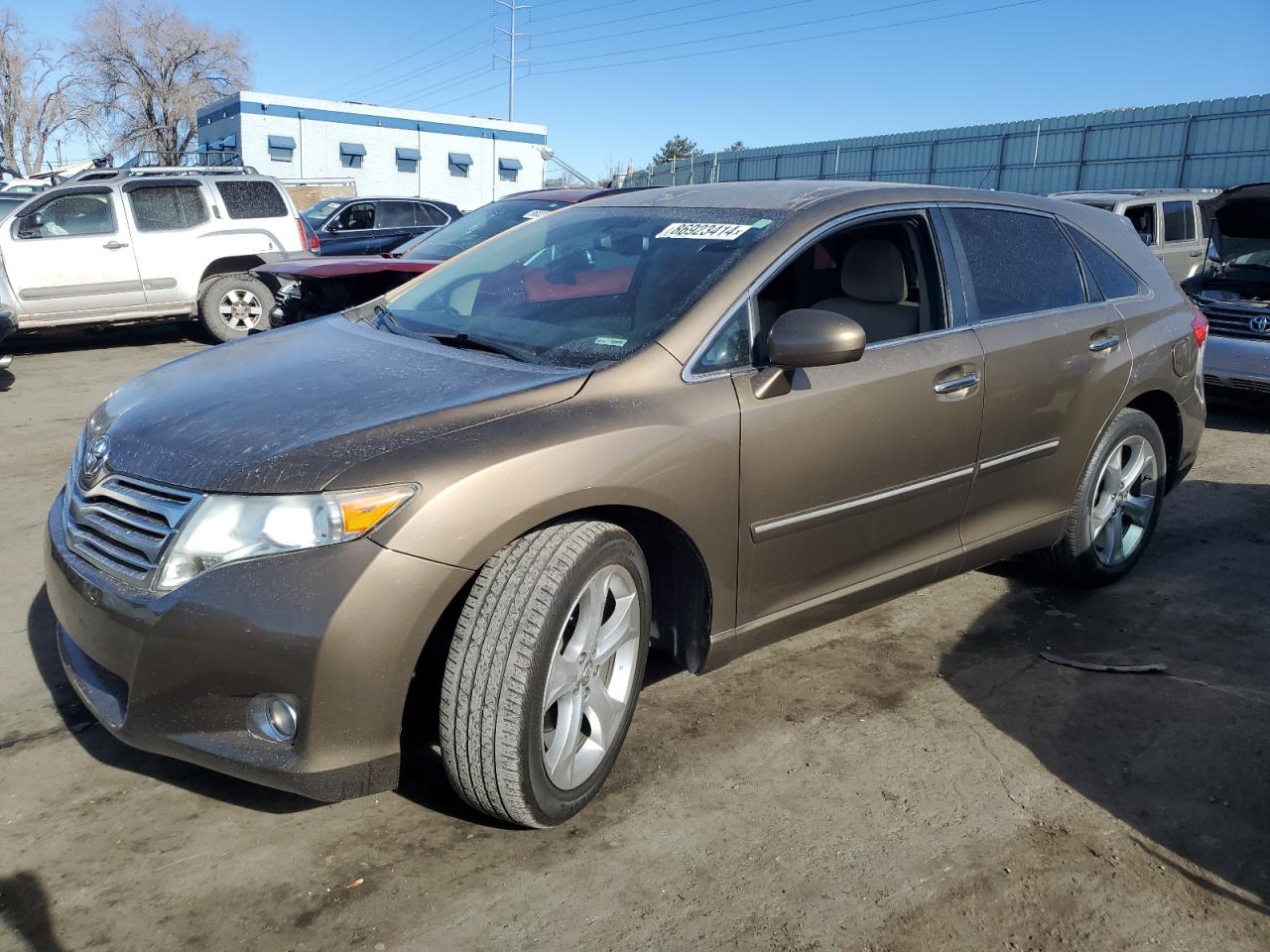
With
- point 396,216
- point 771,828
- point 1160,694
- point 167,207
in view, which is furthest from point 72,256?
point 1160,694

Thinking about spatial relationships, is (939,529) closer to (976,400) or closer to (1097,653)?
(976,400)

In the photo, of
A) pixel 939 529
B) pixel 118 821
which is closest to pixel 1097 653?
pixel 939 529

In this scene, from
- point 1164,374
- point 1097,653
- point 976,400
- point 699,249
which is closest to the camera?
point 699,249

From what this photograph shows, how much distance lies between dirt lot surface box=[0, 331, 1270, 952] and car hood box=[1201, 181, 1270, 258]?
5.82 meters

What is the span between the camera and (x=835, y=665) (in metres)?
3.67

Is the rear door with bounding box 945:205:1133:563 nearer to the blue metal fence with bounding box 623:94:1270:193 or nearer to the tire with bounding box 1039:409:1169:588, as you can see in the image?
the tire with bounding box 1039:409:1169:588

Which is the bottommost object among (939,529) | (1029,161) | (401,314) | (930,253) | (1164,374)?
(939,529)

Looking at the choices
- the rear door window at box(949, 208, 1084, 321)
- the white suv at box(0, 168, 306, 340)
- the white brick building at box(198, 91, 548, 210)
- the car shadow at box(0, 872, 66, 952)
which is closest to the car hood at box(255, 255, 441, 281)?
the white suv at box(0, 168, 306, 340)

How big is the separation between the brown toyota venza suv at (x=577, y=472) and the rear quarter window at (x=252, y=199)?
850cm

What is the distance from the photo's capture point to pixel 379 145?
44.3 m

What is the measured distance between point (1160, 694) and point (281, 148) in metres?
43.4

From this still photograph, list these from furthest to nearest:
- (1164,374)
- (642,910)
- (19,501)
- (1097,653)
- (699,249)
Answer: (19,501) → (1164,374) → (1097,653) → (699,249) → (642,910)

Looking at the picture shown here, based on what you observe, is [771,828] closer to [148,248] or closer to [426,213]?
[148,248]

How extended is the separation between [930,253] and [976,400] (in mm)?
549
